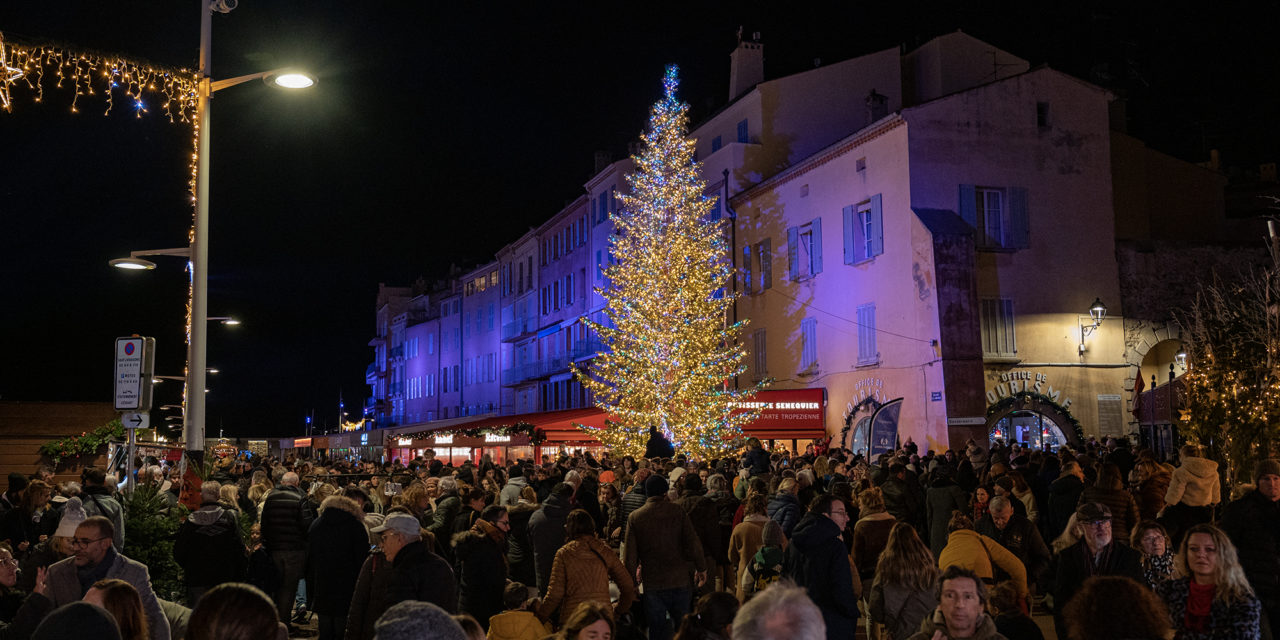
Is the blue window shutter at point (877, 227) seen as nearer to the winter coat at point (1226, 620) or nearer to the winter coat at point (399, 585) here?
the winter coat at point (399, 585)

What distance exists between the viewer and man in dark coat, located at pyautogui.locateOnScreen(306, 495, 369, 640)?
29.7 feet

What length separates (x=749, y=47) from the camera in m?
38.7

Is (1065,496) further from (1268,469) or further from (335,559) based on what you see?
(335,559)

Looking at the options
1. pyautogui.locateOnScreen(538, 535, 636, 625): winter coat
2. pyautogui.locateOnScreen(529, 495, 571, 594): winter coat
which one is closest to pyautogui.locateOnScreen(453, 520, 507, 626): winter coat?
pyautogui.locateOnScreen(538, 535, 636, 625): winter coat

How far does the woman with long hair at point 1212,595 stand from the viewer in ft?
18.4

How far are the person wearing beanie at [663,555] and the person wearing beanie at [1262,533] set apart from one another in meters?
4.15

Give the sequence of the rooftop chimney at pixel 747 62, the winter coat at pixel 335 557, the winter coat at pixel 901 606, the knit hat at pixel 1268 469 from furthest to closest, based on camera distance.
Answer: the rooftop chimney at pixel 747 62 → the winter coat at pixel 335 557 → the knit hat at pixel 1268 469 → the winter coat at pixel 901 606

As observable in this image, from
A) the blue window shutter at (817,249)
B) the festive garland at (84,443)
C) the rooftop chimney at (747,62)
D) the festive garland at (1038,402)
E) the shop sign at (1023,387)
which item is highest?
the rooftop chimney at (747,62)

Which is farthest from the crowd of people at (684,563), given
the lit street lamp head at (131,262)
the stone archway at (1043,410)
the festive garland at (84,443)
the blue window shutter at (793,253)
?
the blue window shutter at (793,253)

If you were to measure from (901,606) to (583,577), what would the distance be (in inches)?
87.0

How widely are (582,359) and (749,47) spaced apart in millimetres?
15013

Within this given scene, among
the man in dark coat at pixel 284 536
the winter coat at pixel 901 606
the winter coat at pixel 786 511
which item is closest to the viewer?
the winter coat at pixel 901 606

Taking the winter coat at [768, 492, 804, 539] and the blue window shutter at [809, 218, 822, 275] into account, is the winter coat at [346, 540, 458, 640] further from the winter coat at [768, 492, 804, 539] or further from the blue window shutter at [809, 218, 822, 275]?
the blue window shutter at [809, 218, 822, 275]

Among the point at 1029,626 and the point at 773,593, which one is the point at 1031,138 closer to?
the point at 1029,626
